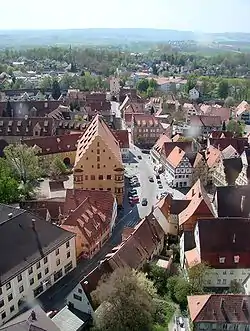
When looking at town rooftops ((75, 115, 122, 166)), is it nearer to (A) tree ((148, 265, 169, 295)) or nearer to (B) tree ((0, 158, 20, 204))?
(B) tree ((0, 158, 20, 204))

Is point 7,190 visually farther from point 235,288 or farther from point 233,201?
point 235,288

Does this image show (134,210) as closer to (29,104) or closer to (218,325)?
(218,325)

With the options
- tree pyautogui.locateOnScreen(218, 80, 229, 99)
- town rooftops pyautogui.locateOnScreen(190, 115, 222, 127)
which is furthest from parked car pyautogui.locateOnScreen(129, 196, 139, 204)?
tree pyautogui.locateOnScreen(218, 80, 229, 99)

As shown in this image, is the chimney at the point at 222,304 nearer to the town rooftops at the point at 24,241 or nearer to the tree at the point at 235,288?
the tree at the point at 235,288

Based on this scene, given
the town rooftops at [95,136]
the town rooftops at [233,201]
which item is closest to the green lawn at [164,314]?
the town rooftops at [233,201]

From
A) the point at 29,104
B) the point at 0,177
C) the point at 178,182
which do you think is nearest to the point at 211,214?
the point at 178,182
